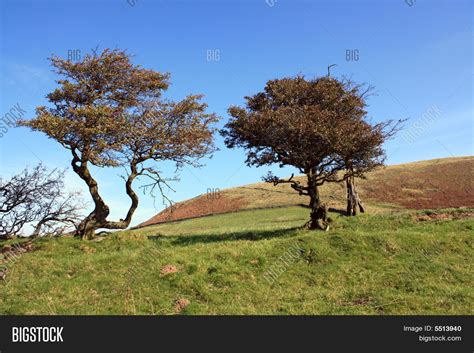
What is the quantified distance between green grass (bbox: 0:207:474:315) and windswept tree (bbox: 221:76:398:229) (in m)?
7.28

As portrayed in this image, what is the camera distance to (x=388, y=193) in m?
54.3

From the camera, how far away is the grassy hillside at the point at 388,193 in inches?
1940

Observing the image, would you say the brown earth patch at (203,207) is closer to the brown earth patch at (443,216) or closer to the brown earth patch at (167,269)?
the brown earth patch at (443,216)

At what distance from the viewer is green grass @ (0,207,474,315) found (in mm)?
13703

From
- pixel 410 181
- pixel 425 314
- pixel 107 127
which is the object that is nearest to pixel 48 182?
pixel 107 127

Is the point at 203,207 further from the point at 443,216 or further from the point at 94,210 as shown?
the point at 443,216

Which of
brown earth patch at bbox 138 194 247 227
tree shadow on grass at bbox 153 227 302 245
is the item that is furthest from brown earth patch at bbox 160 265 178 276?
Result: brown earth patch at bbox 138 194 247 227

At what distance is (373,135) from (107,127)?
1730 centimetres

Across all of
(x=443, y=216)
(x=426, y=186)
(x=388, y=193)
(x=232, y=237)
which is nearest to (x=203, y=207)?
(x=388, y=193)

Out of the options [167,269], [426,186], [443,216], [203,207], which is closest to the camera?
[167,269]

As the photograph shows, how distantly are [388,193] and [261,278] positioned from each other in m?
42.5

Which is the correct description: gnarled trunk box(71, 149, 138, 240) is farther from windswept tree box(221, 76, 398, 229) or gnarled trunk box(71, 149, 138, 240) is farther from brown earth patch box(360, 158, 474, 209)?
brown earth patch box(360, 158, 474, 209)

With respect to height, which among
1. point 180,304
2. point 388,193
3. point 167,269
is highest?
point 388,193
